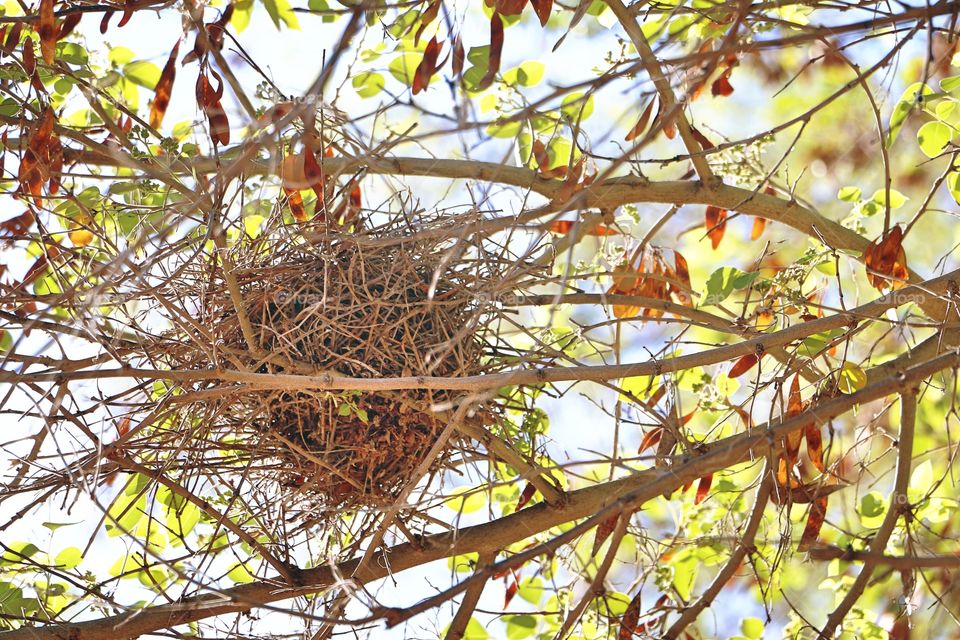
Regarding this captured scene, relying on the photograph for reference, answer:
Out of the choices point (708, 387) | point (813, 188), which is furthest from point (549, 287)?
point (813, 188)

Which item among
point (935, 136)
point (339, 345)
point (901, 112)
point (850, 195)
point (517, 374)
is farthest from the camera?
point (850, 195)

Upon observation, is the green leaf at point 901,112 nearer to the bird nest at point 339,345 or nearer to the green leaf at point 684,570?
the bird nest at point 339,345

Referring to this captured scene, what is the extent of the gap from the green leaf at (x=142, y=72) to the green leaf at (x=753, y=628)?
2.30m

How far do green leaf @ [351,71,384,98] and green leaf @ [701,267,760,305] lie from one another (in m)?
1.23

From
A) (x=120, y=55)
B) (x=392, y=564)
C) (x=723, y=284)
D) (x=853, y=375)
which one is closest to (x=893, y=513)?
(x=853, y=375)

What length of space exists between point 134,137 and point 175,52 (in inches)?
9.3

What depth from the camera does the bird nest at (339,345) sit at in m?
2.21

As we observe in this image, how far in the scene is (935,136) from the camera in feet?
8.56

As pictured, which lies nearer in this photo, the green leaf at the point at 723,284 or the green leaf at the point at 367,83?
the green leaf at the point at 723,284

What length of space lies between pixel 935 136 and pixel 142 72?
7.10 feet

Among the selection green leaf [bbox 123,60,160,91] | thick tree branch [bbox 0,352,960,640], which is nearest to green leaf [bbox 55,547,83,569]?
thick tree branch [bbox 0,352,960,640]

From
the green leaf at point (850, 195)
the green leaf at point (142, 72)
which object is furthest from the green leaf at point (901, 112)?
the green leaf at point (142, 72)

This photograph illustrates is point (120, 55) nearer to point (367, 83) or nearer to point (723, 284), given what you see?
point (367, 83)

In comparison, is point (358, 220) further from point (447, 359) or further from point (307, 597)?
point (307, 597)
